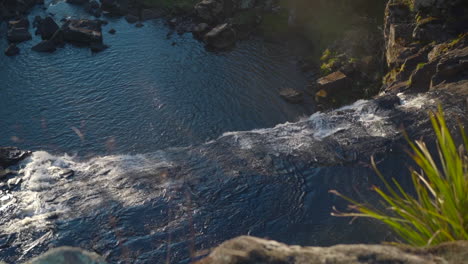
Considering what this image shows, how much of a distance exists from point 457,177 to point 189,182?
12033 mm

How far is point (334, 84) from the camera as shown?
2264cm

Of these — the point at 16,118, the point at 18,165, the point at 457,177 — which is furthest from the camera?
the point at 16,118

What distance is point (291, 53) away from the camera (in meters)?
28.2

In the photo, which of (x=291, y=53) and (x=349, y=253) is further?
(x=291, y=53)

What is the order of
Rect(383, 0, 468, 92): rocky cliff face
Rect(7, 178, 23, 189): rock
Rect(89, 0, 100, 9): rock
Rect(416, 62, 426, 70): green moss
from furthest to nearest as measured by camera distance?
Rect(89, 0, 100, 9): rock → Rect(416, 62, 426, 70): green moss → Rect(383, 0, 468, 92): rocky cliff face → Rect(7, 178, 23, 189): rock

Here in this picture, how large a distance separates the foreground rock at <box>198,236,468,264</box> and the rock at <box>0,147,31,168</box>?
17533mm

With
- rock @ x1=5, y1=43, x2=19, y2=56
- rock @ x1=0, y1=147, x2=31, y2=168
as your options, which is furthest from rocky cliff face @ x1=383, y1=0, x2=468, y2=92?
rock @ x1=5, y1=43, x2=19, y2=56

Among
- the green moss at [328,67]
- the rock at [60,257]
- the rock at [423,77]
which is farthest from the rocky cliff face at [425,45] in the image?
the rock at [60,257]

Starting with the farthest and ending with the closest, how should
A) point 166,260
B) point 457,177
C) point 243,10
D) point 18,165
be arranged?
point 243,10
point 18,165
point 166,260
point 457,177

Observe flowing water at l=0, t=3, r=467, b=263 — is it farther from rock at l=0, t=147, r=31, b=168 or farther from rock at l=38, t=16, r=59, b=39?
rock at l=38, t=16, r=59, b=39

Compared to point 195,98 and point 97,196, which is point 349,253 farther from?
point 195,98

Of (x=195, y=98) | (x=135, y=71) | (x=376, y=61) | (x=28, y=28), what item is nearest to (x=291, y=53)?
(x=376, y=61)

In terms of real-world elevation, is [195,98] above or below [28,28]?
below

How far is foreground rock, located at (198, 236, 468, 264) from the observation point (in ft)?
Answer: 12.5
